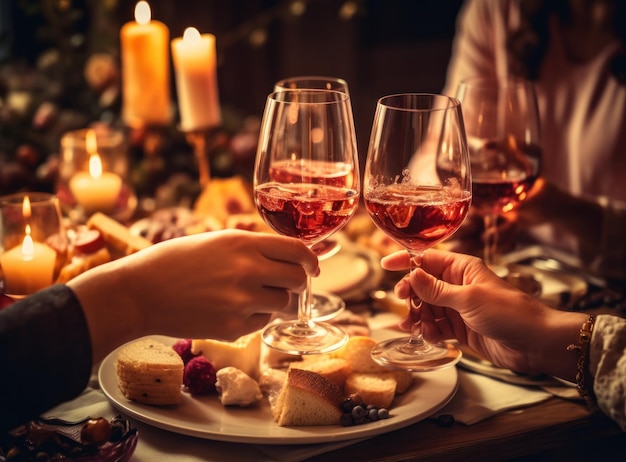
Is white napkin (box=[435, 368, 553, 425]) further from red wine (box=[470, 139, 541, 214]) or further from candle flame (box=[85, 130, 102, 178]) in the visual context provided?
candle flame (box=[85, 130, 102, 178])

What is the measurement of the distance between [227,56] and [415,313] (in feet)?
10.9

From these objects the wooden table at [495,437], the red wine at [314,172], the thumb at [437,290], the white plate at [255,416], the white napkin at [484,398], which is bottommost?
the wooden table at [495,437]

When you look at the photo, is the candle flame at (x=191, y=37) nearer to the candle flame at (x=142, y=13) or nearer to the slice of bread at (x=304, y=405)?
the candle flame at (x=142, y=13)

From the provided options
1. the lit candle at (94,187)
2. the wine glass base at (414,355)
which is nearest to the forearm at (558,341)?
the wine glass base at (414,355)

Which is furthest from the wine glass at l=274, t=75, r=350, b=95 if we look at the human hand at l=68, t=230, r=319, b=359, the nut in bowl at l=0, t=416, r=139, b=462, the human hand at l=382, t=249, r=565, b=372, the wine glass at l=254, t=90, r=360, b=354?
the nut in bowl at l=0, t=416, r=139, b=462

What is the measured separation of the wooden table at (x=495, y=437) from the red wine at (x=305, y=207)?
346mm

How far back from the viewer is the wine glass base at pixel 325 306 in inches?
56.5

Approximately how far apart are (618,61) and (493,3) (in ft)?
1.59

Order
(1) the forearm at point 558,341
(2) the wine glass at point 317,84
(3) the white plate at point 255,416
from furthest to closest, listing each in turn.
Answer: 1. (2) the wine glass at point 317,84
2. (1) the forearm at point 558,341
3. (3) the white plate at point 255,416

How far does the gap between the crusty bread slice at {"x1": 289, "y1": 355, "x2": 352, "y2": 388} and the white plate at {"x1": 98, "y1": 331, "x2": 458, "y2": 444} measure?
0.09 m

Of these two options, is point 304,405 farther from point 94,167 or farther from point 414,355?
point 94,167

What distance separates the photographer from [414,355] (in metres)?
1.32

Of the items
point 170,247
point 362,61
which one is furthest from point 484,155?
point 362,61

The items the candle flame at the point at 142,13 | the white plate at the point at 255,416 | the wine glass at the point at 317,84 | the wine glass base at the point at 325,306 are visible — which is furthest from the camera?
the candle flame at the point at 142,13
